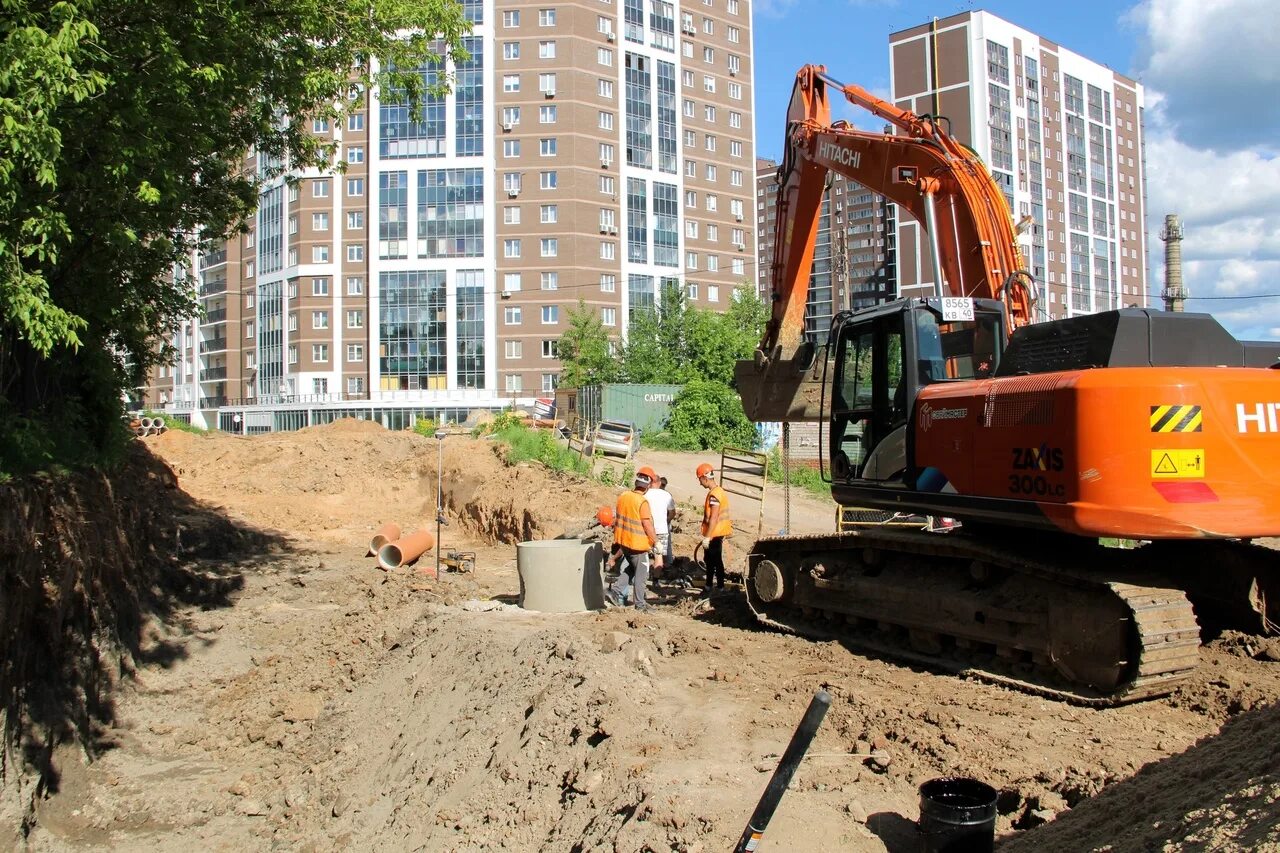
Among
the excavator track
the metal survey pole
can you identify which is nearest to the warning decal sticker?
the excavator track

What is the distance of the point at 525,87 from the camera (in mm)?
61125

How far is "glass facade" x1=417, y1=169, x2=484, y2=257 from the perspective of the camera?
60406 mm

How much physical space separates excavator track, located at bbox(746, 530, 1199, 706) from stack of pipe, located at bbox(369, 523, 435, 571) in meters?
8.12

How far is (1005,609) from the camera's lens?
7277 mm

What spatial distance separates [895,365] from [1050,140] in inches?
3483

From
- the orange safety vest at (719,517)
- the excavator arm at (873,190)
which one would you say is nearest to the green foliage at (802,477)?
the orange safety vest at (719,517)

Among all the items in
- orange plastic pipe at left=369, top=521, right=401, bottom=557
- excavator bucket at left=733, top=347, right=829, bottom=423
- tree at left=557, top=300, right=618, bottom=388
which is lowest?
orange plastic pipe at left=369, top=521, right=401, bottom=557

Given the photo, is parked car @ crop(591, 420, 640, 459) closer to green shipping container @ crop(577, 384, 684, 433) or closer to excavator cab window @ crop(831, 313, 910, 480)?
green shipping container @ crop(577, 384, 684, 433)

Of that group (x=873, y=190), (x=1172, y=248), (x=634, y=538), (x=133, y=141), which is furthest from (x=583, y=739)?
(x=1172, y=248)

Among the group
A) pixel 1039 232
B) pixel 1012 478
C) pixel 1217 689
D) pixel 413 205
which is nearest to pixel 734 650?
pixel 1012 478

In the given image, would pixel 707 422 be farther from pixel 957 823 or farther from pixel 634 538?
pixel 957 823

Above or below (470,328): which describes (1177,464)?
below

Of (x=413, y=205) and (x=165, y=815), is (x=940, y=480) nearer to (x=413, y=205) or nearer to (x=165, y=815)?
(x=165, y=815)

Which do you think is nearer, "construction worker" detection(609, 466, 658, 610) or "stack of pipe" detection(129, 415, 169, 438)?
"construction worker" detection(609, 466, 658, 610)
